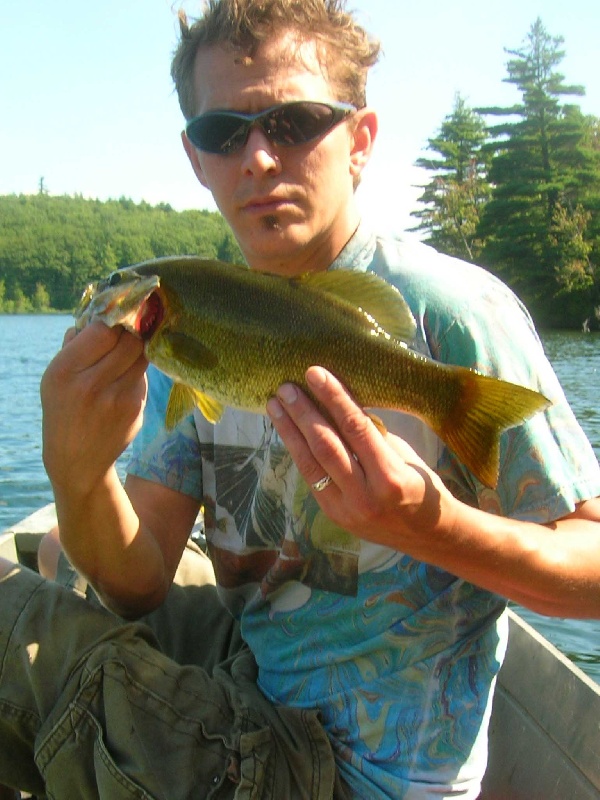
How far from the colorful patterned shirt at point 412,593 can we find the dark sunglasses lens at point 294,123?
365mm

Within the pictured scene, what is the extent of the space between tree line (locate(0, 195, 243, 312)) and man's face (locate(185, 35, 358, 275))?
259ft

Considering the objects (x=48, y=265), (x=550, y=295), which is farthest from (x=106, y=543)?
(x=48, y=265)

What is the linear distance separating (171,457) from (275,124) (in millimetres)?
1168

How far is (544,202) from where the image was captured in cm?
5497

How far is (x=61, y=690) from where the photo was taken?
91.7 inches

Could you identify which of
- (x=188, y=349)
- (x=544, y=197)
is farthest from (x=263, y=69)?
(x=544, y=197)

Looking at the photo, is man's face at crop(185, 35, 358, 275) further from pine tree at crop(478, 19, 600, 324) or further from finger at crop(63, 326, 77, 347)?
pine tree at crop(478, 19, 600, 324)

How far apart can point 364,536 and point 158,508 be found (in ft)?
3.55

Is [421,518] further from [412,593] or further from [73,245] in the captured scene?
[73,245]

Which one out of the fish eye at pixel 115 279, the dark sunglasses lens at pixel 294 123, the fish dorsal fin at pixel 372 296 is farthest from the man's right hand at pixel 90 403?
the dark sunglasses lens at pixel 294 123

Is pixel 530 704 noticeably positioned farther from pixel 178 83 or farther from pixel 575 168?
pixel 575 168

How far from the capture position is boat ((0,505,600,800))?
268 cm

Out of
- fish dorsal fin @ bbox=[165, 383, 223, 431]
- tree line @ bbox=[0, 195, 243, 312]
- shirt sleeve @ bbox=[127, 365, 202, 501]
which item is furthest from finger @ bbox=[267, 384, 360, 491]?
tree line @ bbox=[0, 195, 243, 312]

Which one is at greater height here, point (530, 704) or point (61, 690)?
point (61, 690)
